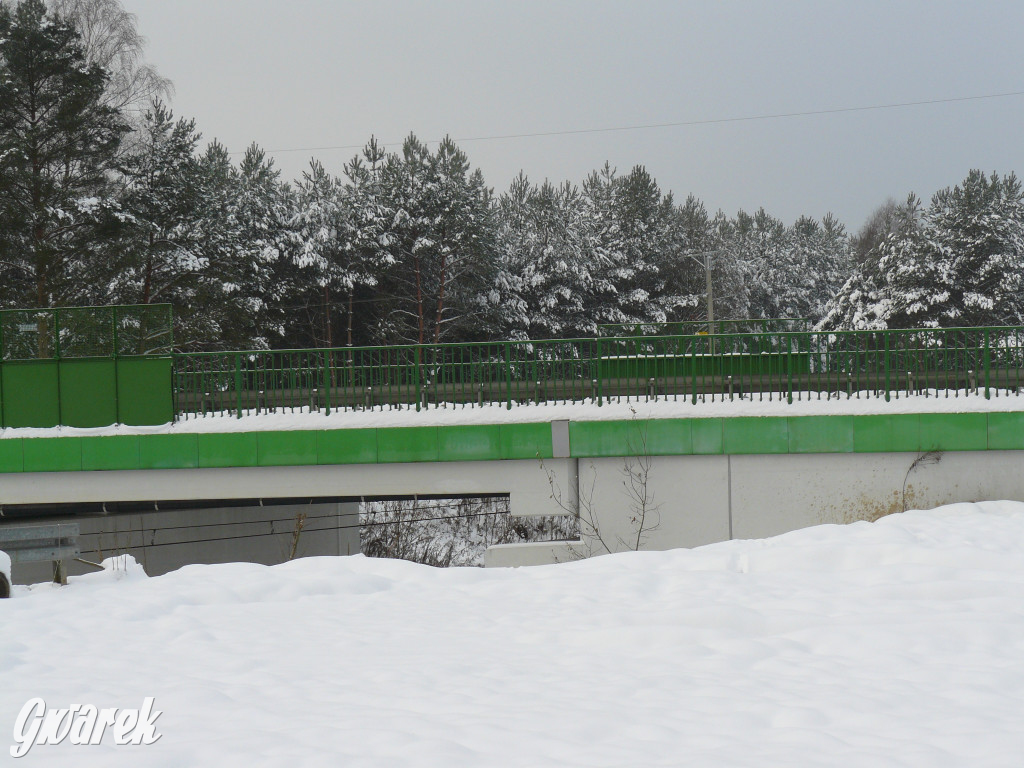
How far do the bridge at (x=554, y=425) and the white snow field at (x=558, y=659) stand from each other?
8.02 feet

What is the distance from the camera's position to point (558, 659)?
5.29 m

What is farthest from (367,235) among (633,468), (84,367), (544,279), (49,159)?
(633,468)

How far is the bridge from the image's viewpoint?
10.8 metres

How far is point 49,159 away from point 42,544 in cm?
1907

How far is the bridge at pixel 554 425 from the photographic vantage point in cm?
1075

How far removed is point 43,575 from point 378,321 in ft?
77.0

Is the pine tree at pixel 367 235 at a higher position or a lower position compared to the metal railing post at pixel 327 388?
higher

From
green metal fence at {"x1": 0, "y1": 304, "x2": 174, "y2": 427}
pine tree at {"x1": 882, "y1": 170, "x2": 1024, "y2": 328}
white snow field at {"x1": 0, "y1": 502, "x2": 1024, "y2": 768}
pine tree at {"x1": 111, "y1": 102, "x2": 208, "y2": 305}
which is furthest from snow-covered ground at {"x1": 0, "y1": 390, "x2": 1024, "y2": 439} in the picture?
pine tree at {"x1": 882, "y1": 170, "x2": 1024, "y2": 328}

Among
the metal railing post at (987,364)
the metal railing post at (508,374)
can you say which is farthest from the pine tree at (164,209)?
the metal railing post at (987,364)

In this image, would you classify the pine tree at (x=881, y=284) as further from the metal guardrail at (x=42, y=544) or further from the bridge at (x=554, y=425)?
the metal guardrail at (x=42, y=544)

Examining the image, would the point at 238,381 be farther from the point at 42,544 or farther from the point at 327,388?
the point at 42,544

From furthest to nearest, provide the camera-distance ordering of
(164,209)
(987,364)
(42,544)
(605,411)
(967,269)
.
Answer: (967,269), (164,209), (605,411), (987,364), (42,544)

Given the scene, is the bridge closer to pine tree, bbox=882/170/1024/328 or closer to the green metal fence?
the green metal fence

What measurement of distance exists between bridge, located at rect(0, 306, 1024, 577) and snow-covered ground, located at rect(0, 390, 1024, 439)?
0.03 m
